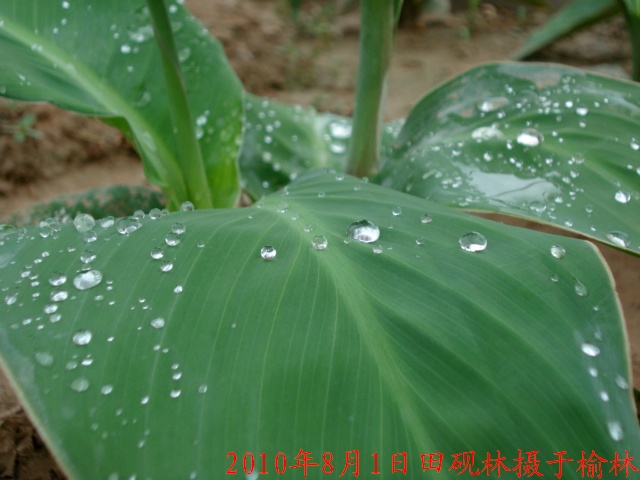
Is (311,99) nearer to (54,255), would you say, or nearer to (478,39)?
(478,39)

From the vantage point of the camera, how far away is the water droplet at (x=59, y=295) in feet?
1.75

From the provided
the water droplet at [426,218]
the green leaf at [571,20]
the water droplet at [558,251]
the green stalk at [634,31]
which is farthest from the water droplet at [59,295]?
the green leaf at [571,20]

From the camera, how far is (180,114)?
3.00 ft

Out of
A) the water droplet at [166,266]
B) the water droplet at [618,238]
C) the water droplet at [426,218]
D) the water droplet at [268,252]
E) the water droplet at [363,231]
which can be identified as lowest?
the water droplet at [166,266]

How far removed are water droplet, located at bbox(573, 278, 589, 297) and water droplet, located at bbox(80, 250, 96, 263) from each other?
0.51m

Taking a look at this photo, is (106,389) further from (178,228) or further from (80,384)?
(178,228)

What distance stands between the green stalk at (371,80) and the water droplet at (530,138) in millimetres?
301

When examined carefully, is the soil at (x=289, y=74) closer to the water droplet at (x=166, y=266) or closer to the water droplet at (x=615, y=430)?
the water droplet at (x=166, y=266)

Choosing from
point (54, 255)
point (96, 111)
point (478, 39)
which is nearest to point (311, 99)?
point (478, 39)

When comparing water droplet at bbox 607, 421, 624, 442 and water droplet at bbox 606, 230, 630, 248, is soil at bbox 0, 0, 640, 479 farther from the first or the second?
water droplet at bbox 607, 421, 624, 442

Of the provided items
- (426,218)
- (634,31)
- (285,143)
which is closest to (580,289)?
(426,218)

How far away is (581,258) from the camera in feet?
1.92

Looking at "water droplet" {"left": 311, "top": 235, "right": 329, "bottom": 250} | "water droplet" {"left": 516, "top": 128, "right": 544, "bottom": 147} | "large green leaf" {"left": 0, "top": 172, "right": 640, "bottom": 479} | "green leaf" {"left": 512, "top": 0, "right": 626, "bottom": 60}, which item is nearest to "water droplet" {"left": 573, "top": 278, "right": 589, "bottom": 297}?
"large green leaf" {"left": 0, "top": 172, "right": 640, "bottom": 479}

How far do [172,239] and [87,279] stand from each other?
97mm
